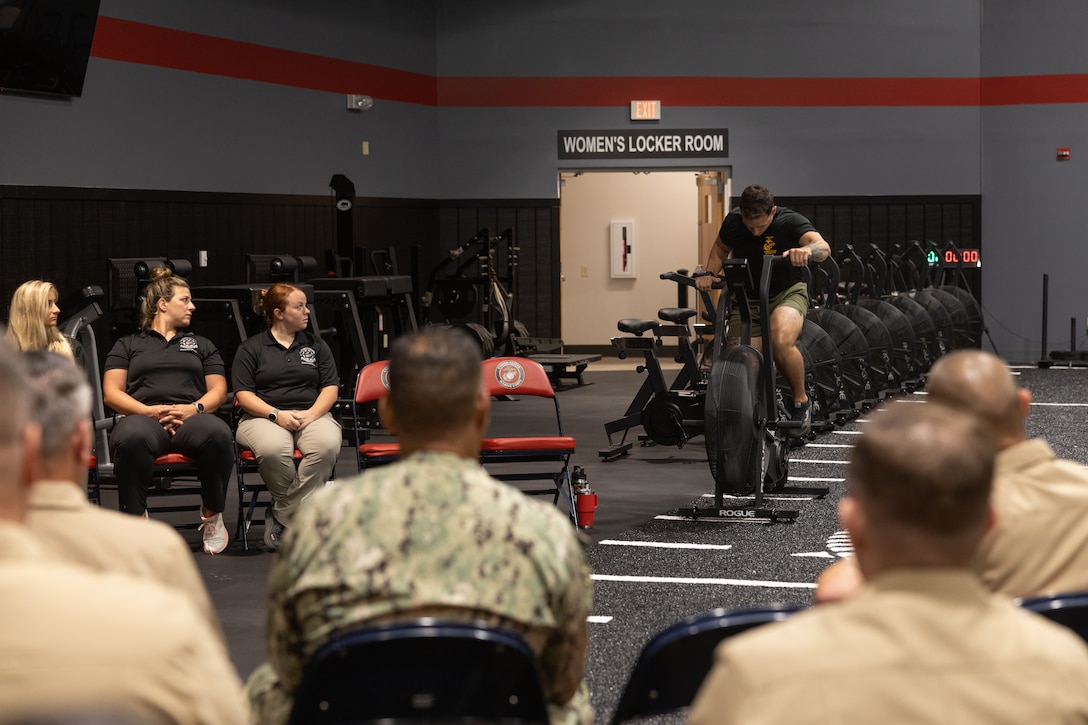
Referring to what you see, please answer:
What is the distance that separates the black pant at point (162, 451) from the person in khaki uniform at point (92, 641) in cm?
415

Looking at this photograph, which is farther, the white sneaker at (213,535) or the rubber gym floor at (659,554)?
the white sneaker at (213,535)

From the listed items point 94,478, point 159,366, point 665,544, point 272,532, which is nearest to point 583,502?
point 665,544

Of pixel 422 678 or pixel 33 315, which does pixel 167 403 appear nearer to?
pixel 33 315

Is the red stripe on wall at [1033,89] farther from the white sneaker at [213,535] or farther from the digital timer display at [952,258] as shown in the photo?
the white sneaker at [213,535]

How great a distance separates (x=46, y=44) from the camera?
901cm

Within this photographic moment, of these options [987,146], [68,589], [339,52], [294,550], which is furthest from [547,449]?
[987,146]

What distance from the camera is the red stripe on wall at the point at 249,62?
33.3 ft

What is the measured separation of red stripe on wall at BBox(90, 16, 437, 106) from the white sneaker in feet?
16.9

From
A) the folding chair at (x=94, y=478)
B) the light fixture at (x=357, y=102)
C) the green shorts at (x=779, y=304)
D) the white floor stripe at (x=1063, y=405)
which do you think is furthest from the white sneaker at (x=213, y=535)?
the light fixture at (x=357, y=102)

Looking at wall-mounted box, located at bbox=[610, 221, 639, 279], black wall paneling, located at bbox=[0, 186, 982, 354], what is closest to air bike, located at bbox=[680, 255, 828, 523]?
black wall paneling, located at bbox=[0, 186, 982, 354]

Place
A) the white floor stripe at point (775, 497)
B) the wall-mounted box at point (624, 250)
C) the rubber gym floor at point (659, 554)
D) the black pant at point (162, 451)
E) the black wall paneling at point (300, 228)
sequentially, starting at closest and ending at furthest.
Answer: the rubber gym floor at point (659, 554), the black pant at point (162, 451), the white floor stripe at point (775, 497), the black wall paneling at point (300, 228), the wall-mounted box at point (624, 250)

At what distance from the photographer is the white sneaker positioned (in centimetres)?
589

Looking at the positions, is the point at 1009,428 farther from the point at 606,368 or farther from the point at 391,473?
the point at 606,368

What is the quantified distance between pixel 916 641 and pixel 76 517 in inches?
49.1
